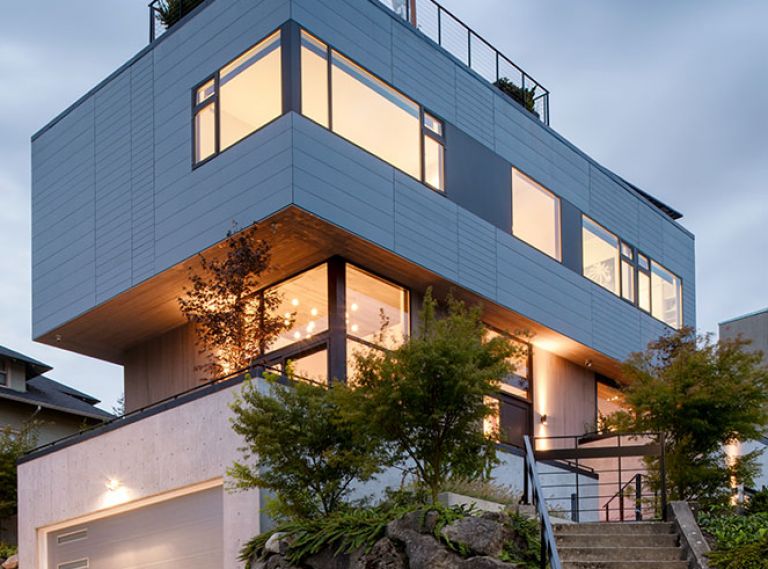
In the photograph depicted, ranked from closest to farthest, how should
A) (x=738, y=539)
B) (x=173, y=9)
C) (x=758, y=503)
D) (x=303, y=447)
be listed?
(x=738, y=539)
(x=303, y=447)
(x=758, y=503)
(x=173, y=9)

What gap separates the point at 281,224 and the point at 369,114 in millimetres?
2549

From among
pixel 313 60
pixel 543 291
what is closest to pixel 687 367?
pixel 543 291

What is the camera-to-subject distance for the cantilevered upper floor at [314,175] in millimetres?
17250

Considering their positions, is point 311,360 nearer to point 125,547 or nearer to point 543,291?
point 125,547

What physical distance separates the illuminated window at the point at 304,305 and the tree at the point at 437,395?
14.4 feet

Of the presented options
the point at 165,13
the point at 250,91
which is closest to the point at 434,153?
the point at 250,91

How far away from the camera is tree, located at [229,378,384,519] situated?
45.3ft

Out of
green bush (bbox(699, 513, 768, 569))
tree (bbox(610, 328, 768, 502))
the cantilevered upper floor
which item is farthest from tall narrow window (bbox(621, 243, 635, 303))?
green bush (bbox(699, 513, 768, 569))

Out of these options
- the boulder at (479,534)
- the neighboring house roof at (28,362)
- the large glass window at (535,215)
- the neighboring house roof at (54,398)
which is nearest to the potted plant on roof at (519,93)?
the large glass window at (535,215)

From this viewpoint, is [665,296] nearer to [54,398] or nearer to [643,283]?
[643,283]

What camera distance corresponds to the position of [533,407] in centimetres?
2256

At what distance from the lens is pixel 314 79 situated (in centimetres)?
1731

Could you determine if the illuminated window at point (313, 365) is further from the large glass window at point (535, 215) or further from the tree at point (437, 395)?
the large glass window at point (535, 215)

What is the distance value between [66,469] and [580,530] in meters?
9.30
